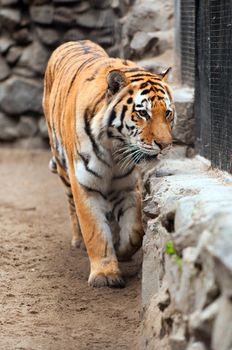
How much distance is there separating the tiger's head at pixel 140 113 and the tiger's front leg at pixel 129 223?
552 millimetres

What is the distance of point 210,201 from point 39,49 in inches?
267

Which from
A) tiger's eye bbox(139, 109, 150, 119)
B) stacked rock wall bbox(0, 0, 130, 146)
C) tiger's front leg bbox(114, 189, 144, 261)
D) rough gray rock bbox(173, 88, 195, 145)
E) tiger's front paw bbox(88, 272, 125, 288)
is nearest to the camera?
tiger's eye bbox(139, 109, 150, 119)

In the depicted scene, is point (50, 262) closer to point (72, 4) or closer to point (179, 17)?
point (179, 17)

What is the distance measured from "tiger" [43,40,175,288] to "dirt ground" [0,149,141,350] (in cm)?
22

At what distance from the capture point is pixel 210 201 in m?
3.06

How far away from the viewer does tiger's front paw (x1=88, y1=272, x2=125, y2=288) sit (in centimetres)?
475

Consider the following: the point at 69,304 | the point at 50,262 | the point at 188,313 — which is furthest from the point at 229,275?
the point at 50,262

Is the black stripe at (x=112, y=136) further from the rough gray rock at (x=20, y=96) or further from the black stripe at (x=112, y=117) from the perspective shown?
the rough gray rock at (x=20, y=96)

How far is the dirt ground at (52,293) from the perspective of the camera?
394 centimetres

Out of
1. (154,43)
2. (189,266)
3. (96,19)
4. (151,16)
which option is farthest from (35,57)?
(189,266)

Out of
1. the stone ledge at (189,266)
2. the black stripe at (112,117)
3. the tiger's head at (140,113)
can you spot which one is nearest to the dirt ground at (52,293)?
the stone ledge at (189,266)

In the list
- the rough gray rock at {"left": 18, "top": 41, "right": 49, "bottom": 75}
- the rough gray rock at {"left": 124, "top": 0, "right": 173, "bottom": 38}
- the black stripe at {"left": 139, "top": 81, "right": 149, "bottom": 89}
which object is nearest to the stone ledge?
the black stripe at {"left": 139, "top": 81, "right": 149, "bottom": 89}

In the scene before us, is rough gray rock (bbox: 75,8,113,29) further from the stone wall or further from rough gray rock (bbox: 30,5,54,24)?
rough gray rock (bbox: 30,5,54,24)

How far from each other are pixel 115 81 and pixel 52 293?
1.35 meters
